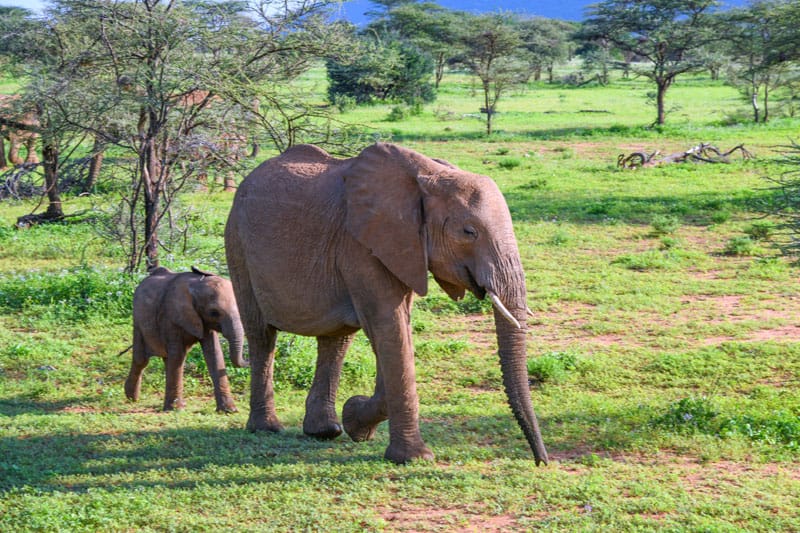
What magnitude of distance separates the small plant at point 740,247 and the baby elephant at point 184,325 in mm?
8048

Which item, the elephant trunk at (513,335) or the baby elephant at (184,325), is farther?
the baby elephant at (184,325)

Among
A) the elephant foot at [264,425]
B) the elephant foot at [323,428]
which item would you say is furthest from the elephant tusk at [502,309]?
the elephant foot at [264,425]

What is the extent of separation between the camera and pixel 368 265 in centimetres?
576

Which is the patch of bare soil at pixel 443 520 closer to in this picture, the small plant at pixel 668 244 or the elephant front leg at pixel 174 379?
the elephant front leg at pixel 174 379

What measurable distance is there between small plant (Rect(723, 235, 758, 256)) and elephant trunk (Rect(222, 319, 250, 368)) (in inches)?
319

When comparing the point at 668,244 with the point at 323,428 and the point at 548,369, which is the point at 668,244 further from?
the point at 323,428

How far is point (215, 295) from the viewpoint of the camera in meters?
7.56

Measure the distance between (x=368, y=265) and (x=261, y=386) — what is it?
1532mm

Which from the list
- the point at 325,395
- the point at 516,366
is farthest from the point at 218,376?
the point at 516,366

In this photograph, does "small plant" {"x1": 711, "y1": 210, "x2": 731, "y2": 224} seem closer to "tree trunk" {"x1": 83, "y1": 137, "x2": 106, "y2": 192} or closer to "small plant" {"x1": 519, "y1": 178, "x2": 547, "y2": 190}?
"small plant" {"x1": 519, "y1": 178, "x2": 547, "y2": 190}

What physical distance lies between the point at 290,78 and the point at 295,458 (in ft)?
19.9

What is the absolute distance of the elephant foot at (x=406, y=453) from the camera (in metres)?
5.79

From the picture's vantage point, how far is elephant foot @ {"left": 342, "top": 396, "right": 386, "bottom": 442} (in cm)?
621

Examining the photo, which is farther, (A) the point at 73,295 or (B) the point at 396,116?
(B) the point at 396,116
